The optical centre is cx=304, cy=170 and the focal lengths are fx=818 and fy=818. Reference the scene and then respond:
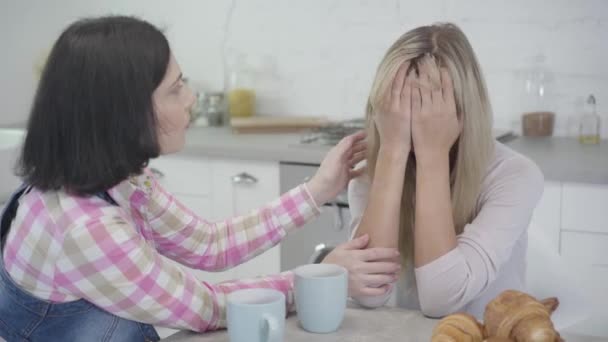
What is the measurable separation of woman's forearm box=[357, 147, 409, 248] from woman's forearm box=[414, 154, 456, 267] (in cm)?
3

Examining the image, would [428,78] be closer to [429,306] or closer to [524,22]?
[429,306]

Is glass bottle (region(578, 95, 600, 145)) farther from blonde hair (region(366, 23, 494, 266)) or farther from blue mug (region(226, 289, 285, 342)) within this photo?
blue mug (region(226, 289, 285, 342))

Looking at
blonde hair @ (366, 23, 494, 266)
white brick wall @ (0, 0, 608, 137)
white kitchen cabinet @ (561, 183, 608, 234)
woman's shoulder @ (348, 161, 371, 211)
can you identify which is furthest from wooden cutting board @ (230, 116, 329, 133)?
blonde hair @ (366, 23, 494, 266)

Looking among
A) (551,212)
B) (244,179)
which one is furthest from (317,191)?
(244,179)

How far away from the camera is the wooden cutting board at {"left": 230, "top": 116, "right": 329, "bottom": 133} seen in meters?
2.98

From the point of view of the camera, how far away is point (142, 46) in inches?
46.2

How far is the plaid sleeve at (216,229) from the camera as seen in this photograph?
139 cm

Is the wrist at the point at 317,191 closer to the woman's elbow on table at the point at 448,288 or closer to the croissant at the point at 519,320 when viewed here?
the woman's elbow on table at the point at 448,288

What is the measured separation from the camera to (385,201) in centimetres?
141

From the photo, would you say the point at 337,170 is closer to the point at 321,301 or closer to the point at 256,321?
the point at 321,301

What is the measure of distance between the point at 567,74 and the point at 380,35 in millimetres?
677

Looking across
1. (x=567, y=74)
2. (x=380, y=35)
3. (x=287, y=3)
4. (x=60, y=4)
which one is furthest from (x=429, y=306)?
(x=60, y=4)

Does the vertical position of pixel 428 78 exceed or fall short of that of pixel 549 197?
it exceeds it

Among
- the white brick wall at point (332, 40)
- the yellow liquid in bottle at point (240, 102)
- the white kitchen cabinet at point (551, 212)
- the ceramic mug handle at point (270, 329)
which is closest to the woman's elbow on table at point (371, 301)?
the ceramic mug handle at point (270, 329)
